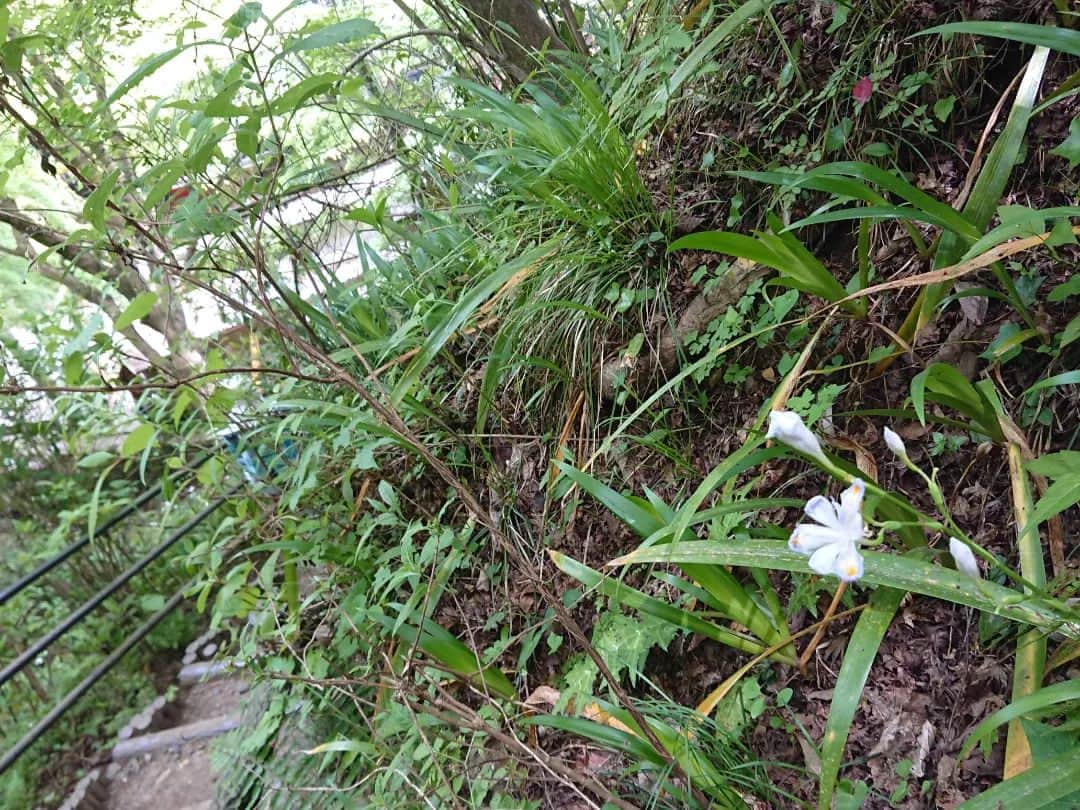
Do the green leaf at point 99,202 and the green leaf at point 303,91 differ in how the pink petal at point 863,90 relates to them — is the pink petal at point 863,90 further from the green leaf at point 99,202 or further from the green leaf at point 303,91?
the green leaf at point 99,202

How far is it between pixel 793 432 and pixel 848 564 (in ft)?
0.53

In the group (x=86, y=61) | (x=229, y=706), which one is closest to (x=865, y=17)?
(x=86, y=61)

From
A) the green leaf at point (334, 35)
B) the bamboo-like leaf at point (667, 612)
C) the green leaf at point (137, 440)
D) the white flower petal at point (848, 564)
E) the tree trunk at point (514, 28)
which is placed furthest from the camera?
the tree trunk at point (514, 28)

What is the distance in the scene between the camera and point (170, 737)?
313cm

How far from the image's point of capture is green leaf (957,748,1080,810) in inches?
27.3

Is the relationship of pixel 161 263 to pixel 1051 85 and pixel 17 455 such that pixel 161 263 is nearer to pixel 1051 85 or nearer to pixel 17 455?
pixel 1051 85

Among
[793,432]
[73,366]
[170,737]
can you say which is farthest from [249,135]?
[170,737]

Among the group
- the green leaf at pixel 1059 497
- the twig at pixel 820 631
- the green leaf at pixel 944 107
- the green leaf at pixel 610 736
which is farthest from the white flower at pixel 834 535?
the green leaf at pixel 944 107

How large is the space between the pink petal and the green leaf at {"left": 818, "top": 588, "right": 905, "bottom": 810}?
93 cm

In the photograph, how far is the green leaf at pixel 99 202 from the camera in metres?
0.93

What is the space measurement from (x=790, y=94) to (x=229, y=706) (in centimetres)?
351

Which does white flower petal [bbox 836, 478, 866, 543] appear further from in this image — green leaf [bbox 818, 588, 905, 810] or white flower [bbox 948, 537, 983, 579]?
green leaf [bbox 818, 588, 905, 810]

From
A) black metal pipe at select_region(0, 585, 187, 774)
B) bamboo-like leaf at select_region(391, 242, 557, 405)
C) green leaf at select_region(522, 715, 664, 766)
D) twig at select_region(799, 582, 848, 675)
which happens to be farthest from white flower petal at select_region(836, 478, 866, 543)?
black metal pipe at select_region(0, 585, 187, 774)

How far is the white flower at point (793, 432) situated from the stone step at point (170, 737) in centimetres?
281
